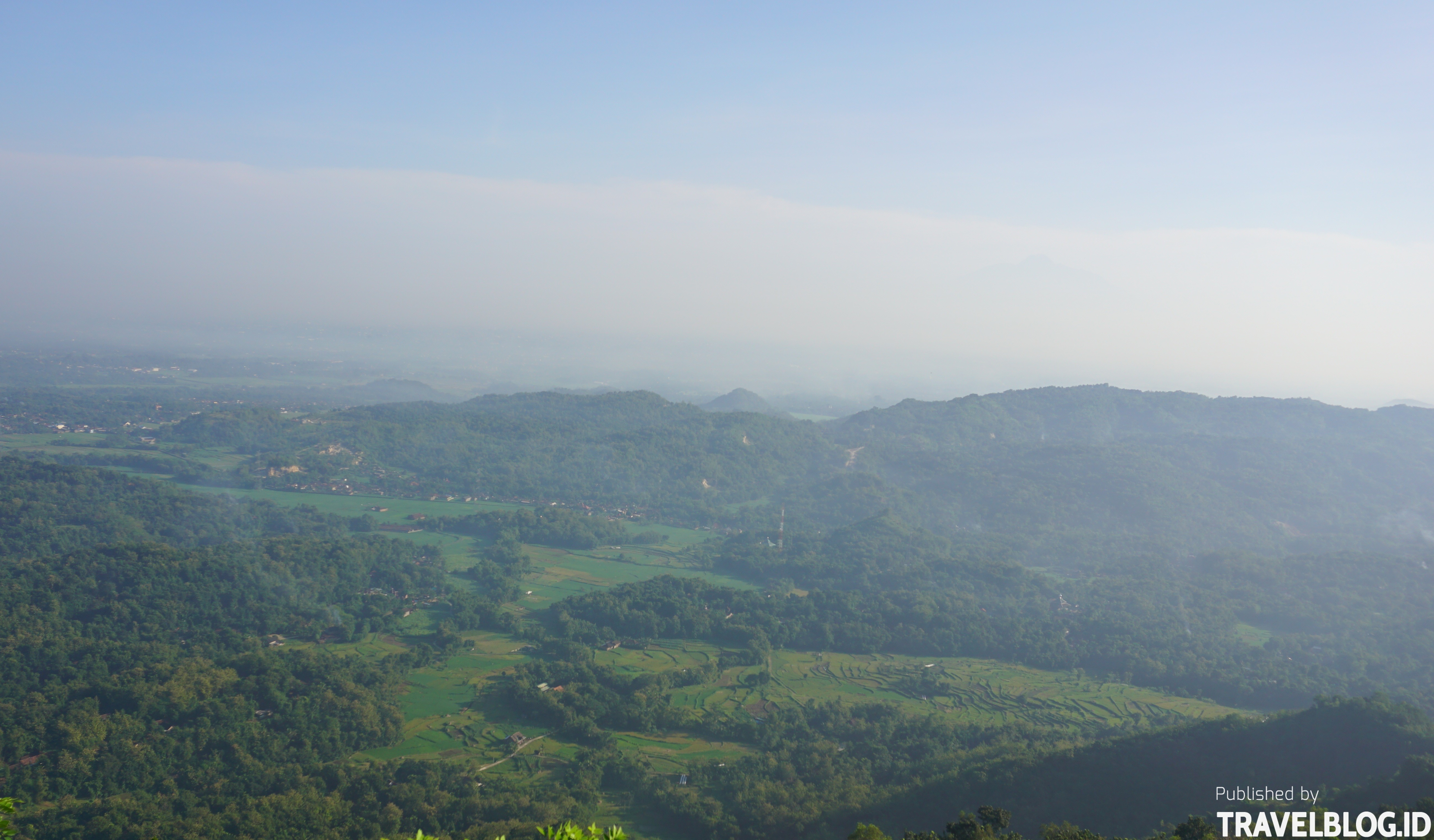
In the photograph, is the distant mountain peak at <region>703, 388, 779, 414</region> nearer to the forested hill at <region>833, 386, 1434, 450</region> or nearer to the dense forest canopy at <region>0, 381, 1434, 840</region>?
the forested hill at <region>833, 386, 1434, 450</region>

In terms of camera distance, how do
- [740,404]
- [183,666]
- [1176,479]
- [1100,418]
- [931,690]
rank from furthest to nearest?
[740,404]
[1100,418]
[1176,479]
[931,690]
[183,666]

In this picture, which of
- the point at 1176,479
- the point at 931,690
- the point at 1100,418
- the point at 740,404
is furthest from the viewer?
the point at 740,404

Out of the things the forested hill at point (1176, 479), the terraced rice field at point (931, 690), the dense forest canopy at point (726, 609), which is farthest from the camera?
the forested hill at point (1176, 479)

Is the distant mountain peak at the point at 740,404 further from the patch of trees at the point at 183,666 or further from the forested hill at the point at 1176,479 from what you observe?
the patch of trees at the point at 183,666

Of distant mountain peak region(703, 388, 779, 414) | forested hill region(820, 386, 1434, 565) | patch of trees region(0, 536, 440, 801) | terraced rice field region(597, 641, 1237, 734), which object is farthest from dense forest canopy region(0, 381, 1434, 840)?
distant mountain peak region(703, 388, 779, 414)

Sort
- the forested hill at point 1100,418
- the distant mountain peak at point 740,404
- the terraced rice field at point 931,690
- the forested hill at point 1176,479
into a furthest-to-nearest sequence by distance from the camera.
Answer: the distant mountain peak at point 740,404
the forested hill at point 1100,418
the forested hill at point 1176,479
the terraced rice field at point 931,690

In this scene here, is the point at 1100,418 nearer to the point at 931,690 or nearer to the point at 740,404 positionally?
the point at 740,404

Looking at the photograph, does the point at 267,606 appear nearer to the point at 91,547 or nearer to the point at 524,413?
the point at 91,547

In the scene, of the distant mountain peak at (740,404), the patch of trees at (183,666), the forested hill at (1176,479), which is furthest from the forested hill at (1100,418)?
the patch of trees at (183,666)

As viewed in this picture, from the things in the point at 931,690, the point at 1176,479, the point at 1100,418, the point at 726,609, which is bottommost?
the point at 931,690

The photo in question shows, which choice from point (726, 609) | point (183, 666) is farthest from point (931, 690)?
point (183, 666)

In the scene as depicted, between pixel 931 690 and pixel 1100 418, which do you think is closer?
pixel 931 690

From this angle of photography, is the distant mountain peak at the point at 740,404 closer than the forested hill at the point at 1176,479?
No
